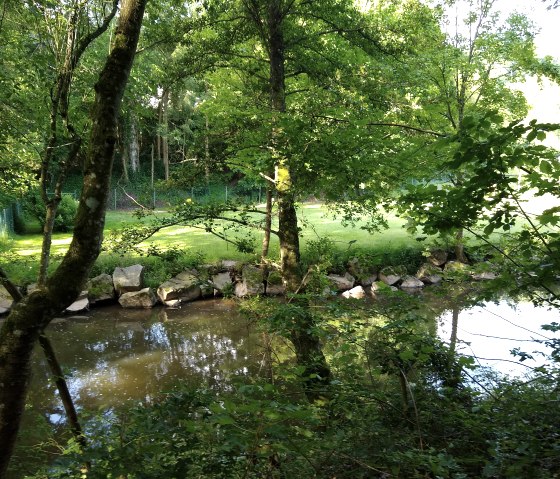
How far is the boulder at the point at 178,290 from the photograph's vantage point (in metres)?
13.6

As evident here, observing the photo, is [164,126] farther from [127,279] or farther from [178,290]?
[178,290]

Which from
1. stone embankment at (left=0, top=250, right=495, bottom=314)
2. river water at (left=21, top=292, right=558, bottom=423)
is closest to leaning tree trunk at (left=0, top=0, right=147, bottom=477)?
river water at (left=21, top=292, right=558, bottom=423)

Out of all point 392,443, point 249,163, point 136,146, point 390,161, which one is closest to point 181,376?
point 249,163

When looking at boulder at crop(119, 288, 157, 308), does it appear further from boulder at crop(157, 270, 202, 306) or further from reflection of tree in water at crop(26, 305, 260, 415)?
boulder at crop(157, 270, 202, 306)

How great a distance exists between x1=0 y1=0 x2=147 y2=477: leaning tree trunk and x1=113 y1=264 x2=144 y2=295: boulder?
11375 millimetres

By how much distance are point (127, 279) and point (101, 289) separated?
2.83 feet

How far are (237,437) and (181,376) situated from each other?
7.34 meters

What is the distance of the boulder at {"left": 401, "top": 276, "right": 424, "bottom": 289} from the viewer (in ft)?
47.9

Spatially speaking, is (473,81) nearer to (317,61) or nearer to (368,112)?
(317,61)

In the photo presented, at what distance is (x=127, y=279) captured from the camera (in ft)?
44.1

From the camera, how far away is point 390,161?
16.7 ft

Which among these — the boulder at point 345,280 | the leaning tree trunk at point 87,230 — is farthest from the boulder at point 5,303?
the leaning tree trunk at point 87,230

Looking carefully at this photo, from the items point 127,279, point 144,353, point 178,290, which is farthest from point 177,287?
point 144,353

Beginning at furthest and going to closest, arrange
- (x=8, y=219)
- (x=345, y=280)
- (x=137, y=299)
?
(x=8, y=219)
(x=345, y=280)
(x=137, y=299)
